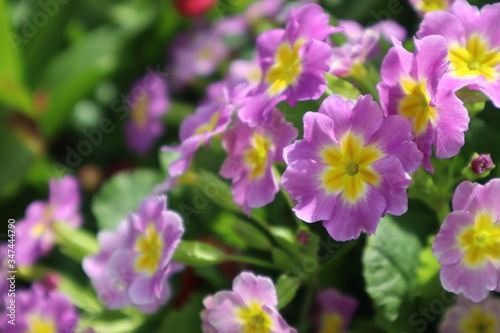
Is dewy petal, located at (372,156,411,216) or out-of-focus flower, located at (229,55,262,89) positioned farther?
out-of-focus flower, located at (229,55,262,89)

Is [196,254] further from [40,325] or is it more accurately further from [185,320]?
[40,325]

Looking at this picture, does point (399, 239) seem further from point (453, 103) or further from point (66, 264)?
point (66, 264)

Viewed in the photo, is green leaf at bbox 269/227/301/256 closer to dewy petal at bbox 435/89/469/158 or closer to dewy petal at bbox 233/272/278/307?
dewy petal at bbox 233/272/278/307

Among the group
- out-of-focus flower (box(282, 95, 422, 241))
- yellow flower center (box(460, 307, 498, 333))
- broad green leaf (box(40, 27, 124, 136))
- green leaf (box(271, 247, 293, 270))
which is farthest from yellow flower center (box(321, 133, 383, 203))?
broad green leaf (box(40, 27, 124, 136))

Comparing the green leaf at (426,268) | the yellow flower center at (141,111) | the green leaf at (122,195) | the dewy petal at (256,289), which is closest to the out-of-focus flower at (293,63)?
the dewy petal at (256,289)

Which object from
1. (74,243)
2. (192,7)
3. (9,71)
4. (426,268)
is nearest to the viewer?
(426,268)

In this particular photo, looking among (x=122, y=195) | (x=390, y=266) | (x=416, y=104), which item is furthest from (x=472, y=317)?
(x=122, y=195)

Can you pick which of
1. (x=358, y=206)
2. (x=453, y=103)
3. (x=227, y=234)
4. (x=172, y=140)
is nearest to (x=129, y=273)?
(x=227, y=234)

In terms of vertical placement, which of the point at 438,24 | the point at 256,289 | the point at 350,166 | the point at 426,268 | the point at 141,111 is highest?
the point at 438,24
